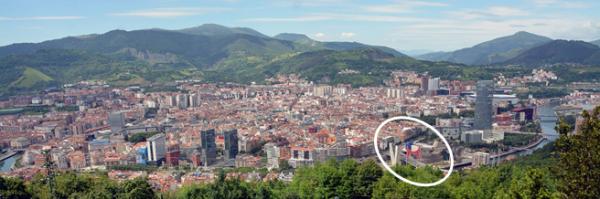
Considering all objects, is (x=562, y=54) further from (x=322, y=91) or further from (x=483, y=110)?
(x=483, y=110)

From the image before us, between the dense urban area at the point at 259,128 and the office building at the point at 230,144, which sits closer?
the dense urban area at the point at 259,128

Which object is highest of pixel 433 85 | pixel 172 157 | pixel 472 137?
pixel 433 85

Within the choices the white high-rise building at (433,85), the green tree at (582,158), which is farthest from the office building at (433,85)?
the green tree at (582,158)

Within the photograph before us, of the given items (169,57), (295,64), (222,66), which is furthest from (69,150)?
(169,57)

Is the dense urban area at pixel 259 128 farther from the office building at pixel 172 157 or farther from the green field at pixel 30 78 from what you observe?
the green field at pixel 30 78

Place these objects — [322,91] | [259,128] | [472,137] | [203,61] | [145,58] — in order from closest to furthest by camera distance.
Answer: [472,137]
[259,128]
[322,91]
[145,58]
[203,61]

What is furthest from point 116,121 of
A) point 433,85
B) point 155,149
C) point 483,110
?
point 433,85

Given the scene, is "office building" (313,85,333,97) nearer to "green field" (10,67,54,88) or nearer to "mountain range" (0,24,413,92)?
"mountain range" (0,24,413,92)

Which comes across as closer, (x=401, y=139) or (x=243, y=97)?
(x=401, y=139)

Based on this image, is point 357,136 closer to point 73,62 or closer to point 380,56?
point 380,56
